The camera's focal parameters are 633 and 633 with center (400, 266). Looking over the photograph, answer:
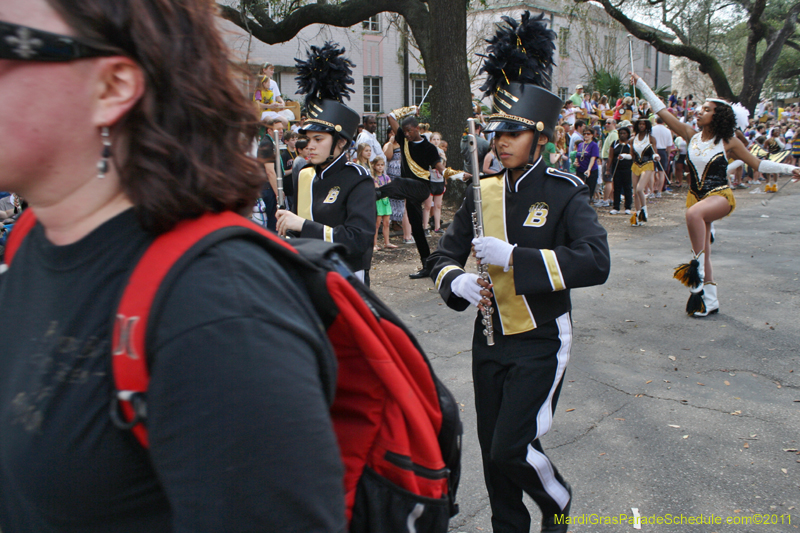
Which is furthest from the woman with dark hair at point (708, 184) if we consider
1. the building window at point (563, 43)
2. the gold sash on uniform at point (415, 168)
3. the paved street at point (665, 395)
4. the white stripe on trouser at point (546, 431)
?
the building window at point (563, 43)

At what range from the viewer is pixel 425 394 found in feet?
3.68

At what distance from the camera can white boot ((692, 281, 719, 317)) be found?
6.37 meters

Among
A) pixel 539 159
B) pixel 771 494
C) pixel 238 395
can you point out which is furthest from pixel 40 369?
pixel 771 494

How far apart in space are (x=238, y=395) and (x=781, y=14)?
127 feet

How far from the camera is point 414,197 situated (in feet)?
29.4

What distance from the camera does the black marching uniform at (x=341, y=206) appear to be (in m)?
4.11

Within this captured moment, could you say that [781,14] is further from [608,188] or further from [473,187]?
[473,187]

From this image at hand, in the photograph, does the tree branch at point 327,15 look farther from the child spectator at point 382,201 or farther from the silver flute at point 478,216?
the silver flute at point 478,216

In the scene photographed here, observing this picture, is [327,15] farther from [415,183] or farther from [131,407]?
[131,407]

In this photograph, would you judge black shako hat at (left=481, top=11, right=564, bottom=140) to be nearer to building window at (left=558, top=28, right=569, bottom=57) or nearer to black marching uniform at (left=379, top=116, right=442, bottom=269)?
black marching uniform at (left=379, top=116, right=442, bottom=269)

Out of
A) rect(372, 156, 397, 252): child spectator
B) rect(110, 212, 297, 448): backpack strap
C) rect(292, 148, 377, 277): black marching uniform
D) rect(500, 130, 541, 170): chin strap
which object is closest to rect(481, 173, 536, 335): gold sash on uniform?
rect(500, 130, 541, 170): chin strap

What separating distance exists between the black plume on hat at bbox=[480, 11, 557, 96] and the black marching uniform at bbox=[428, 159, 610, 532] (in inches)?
18.7

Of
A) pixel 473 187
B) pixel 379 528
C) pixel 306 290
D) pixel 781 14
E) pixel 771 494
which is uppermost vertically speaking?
pixel 781 14

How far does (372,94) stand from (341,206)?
22.7 meters
